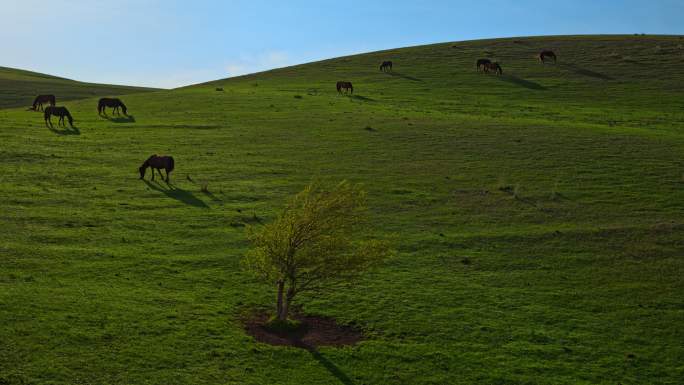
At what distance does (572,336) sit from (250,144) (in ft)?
83.6

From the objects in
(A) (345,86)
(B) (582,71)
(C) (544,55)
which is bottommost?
(A) (345,86)

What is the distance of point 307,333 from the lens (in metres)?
19.5

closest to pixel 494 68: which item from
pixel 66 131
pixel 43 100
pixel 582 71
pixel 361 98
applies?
pixel 582 71

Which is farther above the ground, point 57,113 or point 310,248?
point 57,113

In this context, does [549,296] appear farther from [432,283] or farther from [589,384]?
[589,384]

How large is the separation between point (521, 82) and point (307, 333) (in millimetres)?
51139

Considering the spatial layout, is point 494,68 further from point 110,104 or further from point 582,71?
point 110,104

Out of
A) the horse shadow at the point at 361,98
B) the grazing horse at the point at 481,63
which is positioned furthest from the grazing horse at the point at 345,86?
the grazing horse at the point at 481,63

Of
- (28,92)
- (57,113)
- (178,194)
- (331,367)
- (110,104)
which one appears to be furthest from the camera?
(28,92)

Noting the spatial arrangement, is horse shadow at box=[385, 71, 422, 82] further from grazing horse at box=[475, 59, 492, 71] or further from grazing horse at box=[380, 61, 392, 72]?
grazing horse at box=[475, 59, 492, 71]

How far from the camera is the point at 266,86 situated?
68250mm

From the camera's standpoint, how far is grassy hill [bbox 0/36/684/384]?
57.9 feet

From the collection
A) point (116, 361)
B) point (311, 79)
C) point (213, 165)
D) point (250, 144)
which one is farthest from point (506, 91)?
point (116, 361)

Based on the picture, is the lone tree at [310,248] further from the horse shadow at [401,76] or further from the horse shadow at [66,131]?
the horse shadow at [401,76]
